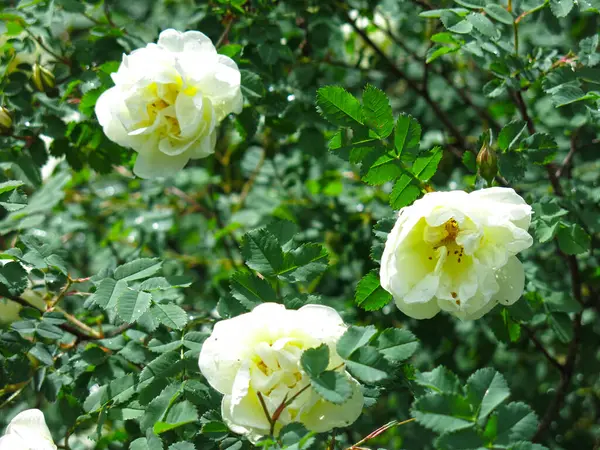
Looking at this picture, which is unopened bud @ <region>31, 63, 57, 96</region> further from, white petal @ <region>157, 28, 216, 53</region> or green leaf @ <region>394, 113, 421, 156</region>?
green leaf @ <region>394, 113, 421, 156</region>

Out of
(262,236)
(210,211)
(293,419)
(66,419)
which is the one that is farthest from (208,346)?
(210,211)

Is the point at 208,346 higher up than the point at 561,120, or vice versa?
the point at 208,346

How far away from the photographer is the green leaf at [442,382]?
1.24m

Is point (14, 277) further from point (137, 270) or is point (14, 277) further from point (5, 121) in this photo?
point (5, 121)

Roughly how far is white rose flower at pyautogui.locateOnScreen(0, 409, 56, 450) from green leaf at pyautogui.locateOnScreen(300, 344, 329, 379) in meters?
0.58

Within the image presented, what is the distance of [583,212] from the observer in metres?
1.86

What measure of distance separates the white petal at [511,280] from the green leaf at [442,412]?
253 mm

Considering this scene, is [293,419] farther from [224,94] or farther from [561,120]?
[561,120]

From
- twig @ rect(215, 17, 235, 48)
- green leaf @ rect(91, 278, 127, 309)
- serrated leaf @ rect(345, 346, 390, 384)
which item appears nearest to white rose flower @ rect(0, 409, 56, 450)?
green leaf @ rect(91, 278, 127, 309)

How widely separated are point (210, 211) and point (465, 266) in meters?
1.51

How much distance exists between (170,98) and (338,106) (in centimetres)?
40

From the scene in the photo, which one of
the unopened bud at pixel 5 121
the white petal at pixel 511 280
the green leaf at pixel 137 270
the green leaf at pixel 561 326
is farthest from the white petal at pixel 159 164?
the green leaf at pixel 561 326

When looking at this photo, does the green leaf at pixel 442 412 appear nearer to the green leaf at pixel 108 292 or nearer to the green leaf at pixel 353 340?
the green leaf at pixel 353 340

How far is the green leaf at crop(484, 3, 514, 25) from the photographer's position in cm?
173
